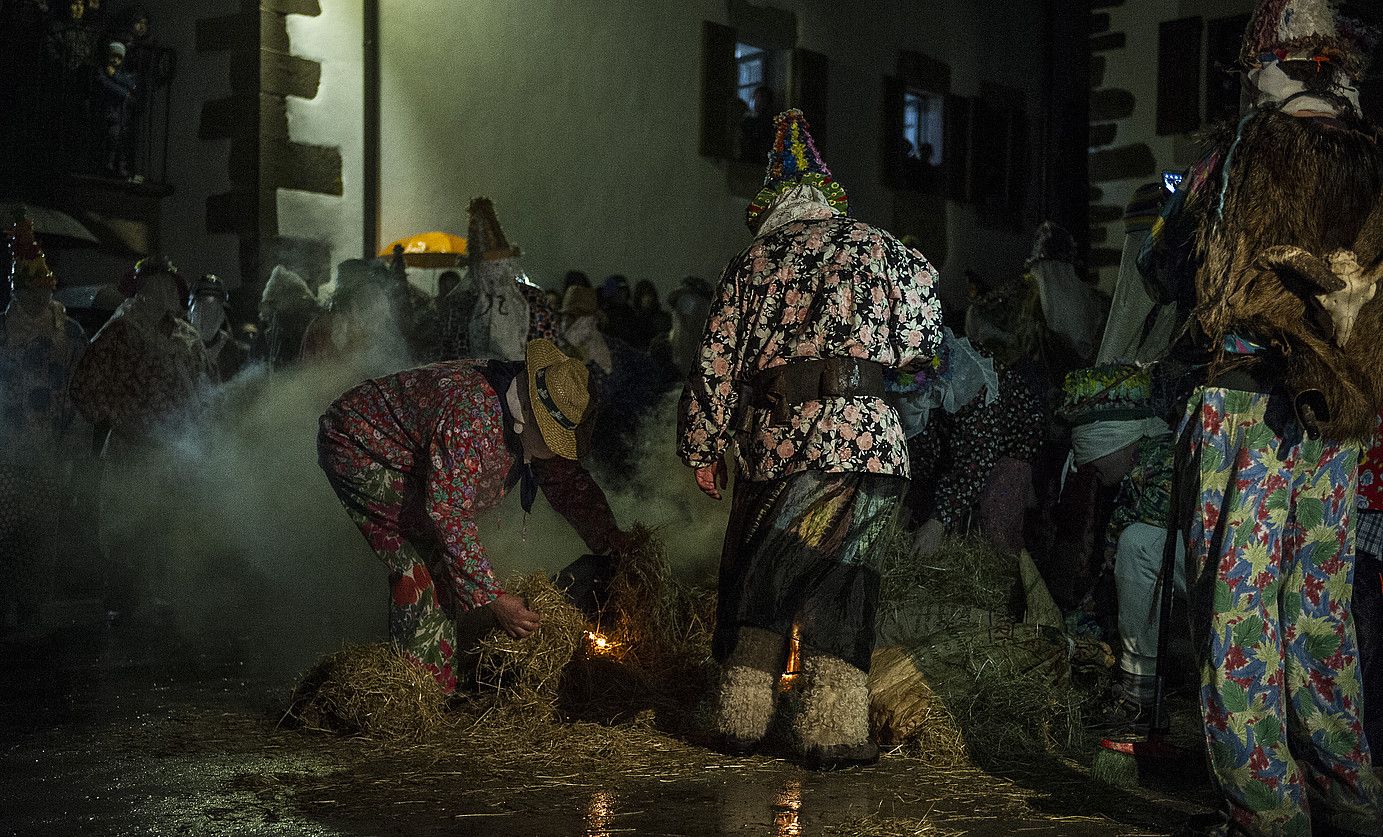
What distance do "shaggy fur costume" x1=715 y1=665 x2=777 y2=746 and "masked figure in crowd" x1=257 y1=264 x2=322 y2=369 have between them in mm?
6695

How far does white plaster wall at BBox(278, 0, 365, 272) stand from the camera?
13938 mm

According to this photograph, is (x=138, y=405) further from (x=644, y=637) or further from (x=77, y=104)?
(x=77, y=104)

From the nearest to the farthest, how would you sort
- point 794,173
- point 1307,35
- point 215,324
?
1. point 1307,35
2. point 794,173
3. point 215,324

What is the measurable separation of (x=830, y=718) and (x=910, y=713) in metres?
0.47

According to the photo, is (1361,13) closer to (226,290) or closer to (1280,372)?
(1280,372)

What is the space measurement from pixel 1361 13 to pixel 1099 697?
8.77 ft

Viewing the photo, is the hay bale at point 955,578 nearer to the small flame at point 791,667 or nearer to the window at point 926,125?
the small flame at point 791,667

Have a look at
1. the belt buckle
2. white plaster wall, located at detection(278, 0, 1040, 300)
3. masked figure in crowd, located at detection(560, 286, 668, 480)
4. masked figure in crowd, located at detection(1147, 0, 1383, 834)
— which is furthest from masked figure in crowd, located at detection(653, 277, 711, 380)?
masked figure in crowd, located at detection(1147, 0, 1383, 834)

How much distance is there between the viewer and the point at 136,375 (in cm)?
970

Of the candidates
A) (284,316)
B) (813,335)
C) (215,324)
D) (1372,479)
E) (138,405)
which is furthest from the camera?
(215,324)

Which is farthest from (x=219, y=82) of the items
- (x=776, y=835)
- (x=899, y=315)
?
(x=776, y=835)

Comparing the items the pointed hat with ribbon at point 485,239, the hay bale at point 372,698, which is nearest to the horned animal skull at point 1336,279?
the hay bale at point 372,698

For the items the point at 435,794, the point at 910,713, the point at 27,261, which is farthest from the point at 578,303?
the point at 435,794

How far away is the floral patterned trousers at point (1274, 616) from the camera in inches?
151
